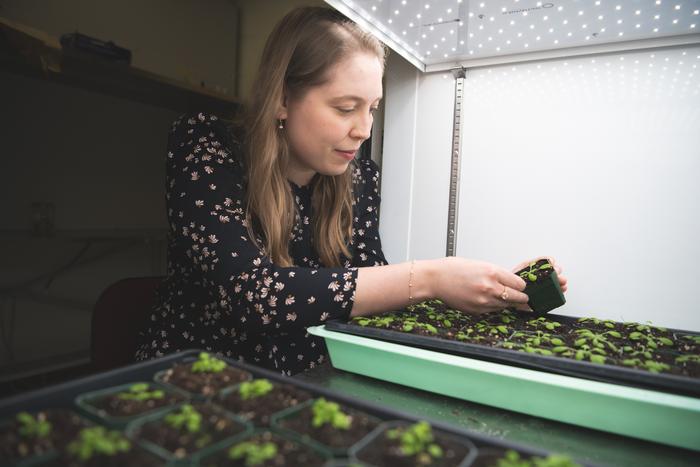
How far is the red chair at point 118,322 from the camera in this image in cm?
146

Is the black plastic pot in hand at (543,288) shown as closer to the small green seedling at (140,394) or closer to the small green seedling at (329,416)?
the small green seedling at (329,416)

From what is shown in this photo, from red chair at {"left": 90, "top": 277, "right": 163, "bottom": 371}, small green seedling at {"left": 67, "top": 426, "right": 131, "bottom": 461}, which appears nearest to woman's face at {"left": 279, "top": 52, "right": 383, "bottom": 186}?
red chair at {"left": 90, "top": 277, "right": 163, "bottom": 371}

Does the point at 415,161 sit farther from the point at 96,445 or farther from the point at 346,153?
the point at 96,445

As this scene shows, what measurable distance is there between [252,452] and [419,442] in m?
0.21

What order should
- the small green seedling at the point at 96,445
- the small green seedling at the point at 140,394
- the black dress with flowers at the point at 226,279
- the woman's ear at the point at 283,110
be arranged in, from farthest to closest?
the woman's ear at the point at 283,110 < the black dress with flowers at the point at 226,279 < the small green seedling at the point at 140,394 < the small green seedling at the point at 96,445

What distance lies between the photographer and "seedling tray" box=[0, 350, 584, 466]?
A: 0.57m

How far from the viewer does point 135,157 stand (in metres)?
3.70

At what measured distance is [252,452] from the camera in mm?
531

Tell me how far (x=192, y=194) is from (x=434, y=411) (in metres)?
0.86

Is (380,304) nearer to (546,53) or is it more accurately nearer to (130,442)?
(130,442)

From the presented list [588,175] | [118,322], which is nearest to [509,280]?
[588,175]

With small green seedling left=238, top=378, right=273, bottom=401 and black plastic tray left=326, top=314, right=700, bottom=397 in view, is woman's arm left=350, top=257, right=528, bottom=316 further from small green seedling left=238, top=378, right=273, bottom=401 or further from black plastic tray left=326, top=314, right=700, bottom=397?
small green seedling left=238, top=378, right=273, bottom=401

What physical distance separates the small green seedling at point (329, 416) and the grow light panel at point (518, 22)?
3.28ft

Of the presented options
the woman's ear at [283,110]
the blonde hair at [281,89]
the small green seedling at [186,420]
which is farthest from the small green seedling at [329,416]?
the woman's ear at [283,110]
